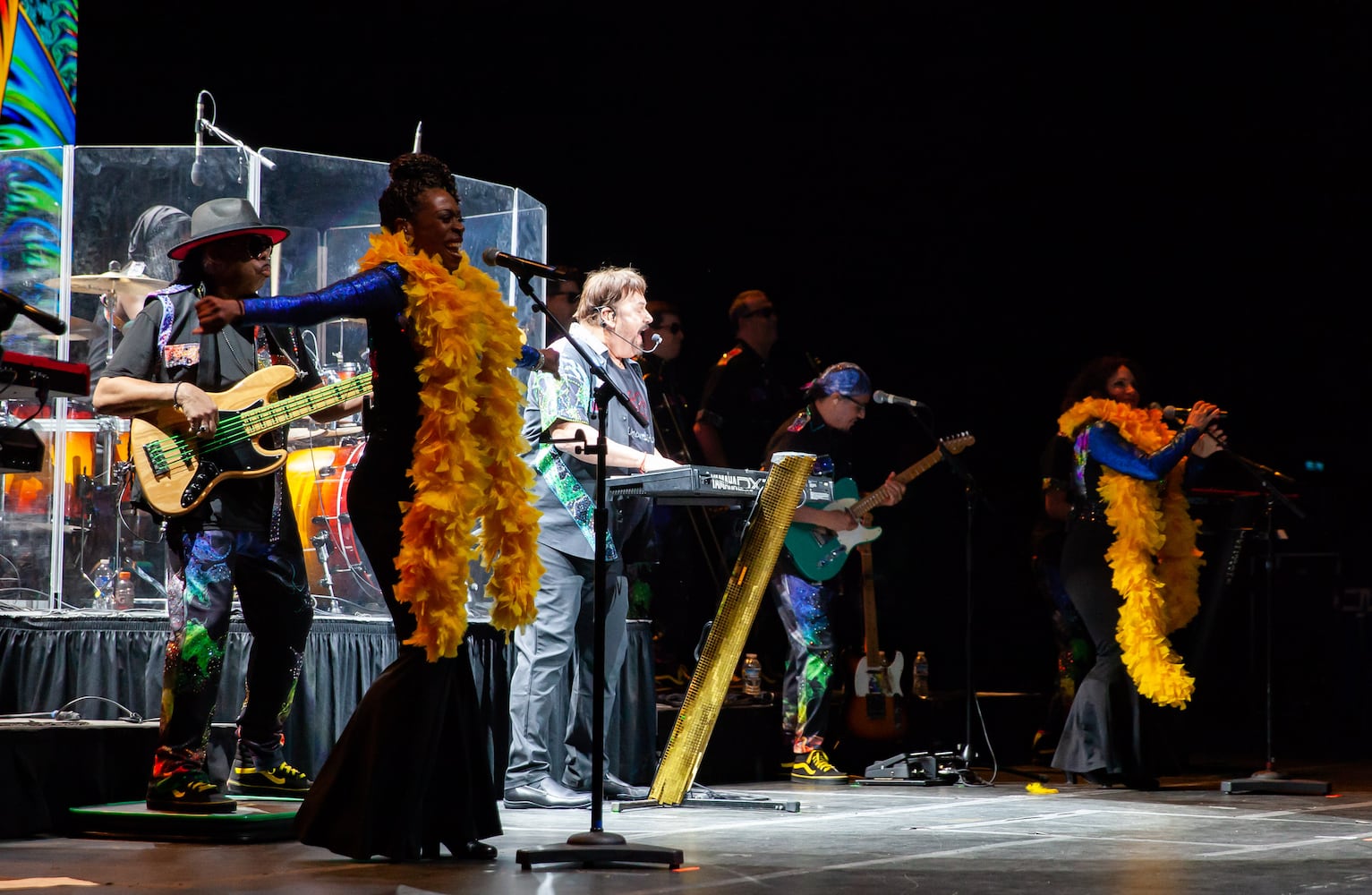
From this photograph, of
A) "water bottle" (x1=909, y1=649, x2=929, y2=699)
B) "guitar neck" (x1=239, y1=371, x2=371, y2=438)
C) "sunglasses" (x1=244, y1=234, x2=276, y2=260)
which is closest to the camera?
"guitar neck" (x1=239, y1=371, x2=371, y2=438)

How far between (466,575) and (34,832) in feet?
5.10

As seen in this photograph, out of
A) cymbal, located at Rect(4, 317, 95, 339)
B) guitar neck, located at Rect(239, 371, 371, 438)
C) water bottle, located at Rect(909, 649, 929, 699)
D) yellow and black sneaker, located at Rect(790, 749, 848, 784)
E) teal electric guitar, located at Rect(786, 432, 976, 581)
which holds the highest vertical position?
cymbal, located at Rect(4, 317, 95, 339)

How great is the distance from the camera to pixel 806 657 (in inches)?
250

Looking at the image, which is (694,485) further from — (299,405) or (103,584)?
(103,584)

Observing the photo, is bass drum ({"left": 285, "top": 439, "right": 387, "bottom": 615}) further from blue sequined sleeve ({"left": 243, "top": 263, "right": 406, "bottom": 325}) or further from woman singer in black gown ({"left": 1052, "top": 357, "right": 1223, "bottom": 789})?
woman singer in black gown ({"left": 1052, "top": 357, "right": 1223, "bottom": 789})

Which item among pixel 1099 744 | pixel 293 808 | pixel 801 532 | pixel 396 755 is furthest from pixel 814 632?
pixel 396 755

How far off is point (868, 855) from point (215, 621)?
1.85 metres

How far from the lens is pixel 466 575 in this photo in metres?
3.66

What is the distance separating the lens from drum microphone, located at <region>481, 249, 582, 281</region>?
3686mm

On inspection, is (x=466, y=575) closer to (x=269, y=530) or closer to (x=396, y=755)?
(x=396, y=755)

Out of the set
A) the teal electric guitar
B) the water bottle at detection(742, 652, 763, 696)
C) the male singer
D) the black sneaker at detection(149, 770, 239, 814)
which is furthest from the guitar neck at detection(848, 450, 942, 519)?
the black sneaker at detection(149, 770, 239, 814)

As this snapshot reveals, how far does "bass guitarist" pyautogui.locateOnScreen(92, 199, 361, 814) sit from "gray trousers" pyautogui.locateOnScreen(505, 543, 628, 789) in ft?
2.82

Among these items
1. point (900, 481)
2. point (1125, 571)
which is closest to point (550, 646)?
point (900, 481)

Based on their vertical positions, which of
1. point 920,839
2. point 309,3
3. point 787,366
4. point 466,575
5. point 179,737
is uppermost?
point 309,3
